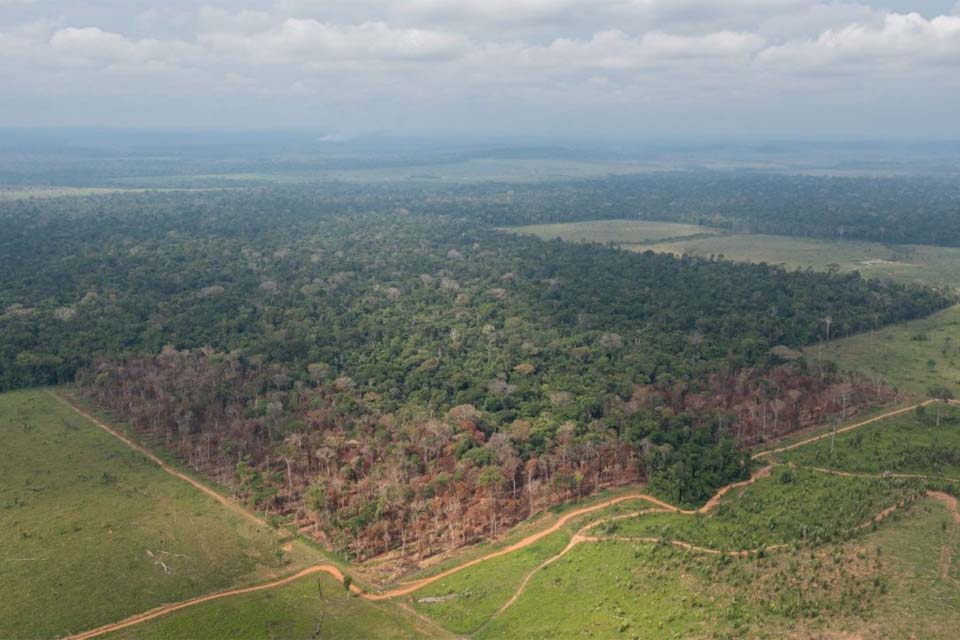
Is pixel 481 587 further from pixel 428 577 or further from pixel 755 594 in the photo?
pixel 755 594

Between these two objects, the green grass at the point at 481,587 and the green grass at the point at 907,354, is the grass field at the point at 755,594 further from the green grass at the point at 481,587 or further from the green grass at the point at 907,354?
the green grass at the point at 907,354

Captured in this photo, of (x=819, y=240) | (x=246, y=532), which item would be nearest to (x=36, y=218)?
(x=246, y=532)

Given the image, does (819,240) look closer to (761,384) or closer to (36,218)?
(761,384)

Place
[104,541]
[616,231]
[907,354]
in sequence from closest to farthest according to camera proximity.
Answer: [104,541]
[907,354]
[616,231]

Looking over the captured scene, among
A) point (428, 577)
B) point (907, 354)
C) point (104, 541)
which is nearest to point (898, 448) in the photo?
point (907, 354)

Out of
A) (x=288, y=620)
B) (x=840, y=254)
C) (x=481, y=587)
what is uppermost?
(x=840, y=254)

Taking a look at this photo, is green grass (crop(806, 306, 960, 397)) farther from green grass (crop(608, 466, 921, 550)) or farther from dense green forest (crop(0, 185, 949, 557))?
green grass (crop(608, 466, 921, 550))
